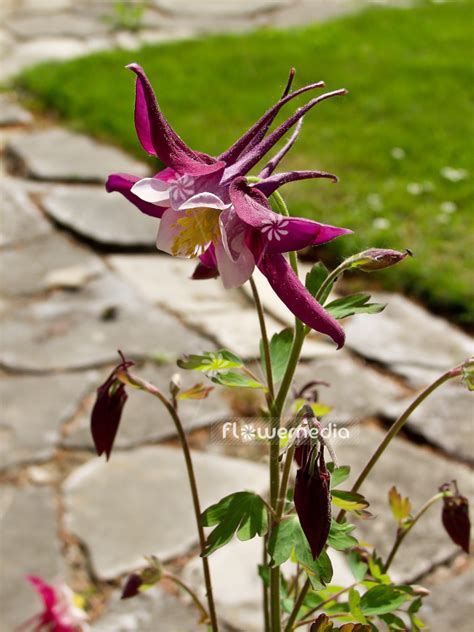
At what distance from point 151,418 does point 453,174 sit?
74.3 inches

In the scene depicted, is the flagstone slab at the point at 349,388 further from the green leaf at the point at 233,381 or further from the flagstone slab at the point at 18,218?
the green leaf at the point at 233,381

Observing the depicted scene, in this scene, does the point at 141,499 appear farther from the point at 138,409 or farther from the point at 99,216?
the point at 99,216

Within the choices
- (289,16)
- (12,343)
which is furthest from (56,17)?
(12,343)

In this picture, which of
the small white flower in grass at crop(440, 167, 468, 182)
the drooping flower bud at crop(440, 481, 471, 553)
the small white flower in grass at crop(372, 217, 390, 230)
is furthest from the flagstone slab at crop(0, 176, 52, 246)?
the drooping flower bud at crop(440, 481, 471, 553)

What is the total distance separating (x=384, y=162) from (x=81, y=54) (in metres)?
2.34

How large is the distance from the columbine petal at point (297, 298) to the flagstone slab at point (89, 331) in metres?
1.97

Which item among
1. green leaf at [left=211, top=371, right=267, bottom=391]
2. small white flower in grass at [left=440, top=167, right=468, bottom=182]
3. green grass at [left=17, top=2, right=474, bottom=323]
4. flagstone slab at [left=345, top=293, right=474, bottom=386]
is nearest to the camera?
green leaf at [left=211, top=371, right=267, bottom=391]

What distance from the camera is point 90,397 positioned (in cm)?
250

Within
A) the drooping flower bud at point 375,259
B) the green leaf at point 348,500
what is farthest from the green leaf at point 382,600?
the drooping flower bud at point 375,259

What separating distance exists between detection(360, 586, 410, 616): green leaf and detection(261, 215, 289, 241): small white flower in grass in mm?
402

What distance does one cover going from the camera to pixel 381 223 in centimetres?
334

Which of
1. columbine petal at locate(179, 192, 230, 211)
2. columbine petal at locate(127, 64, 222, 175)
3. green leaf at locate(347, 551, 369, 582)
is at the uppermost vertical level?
columbine petal at locate(127, 64, 222, 175)

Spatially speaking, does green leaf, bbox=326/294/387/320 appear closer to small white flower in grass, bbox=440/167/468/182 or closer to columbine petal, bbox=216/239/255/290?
columbine petal, bbox=216/239/255/290

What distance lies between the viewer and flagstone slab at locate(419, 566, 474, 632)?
1.80 m
